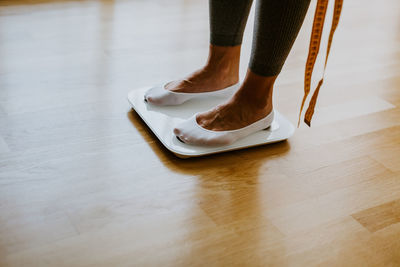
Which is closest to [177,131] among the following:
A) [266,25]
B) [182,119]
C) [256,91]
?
[182,119]

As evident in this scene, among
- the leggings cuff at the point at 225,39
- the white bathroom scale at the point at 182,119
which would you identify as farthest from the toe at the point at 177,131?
the leggings cuff at the point at 225,39

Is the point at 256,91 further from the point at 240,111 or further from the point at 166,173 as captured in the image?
the point at 166,173

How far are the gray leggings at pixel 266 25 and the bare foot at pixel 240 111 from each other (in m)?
0.06

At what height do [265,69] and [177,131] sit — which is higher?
[265,69]

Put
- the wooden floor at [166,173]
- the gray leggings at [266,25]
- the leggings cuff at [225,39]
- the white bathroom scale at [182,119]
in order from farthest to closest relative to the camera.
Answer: the leggings cuff at [225,39]
the white bathroom scale at [182,119]
the gray leggings at [266,25]
the wooden floor at [166,173]

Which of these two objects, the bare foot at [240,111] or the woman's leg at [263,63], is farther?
the bare foot at [240,111]

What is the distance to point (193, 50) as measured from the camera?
1.84 meters

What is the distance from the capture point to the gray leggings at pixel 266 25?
1.13 m

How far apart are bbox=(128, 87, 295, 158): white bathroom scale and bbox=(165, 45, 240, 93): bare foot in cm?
4

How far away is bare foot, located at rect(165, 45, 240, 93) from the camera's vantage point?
4.59ft

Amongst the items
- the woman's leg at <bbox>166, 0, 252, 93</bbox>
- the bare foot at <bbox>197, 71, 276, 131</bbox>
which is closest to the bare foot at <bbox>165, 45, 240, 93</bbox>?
the woman's leg at <bbox>166, 0, 252, 93</bbox>

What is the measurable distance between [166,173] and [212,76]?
0.36m

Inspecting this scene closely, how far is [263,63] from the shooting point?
1.21m

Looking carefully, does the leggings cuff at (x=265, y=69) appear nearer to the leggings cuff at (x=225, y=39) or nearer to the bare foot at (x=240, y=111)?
the bare foot at (x=240, y=111)
